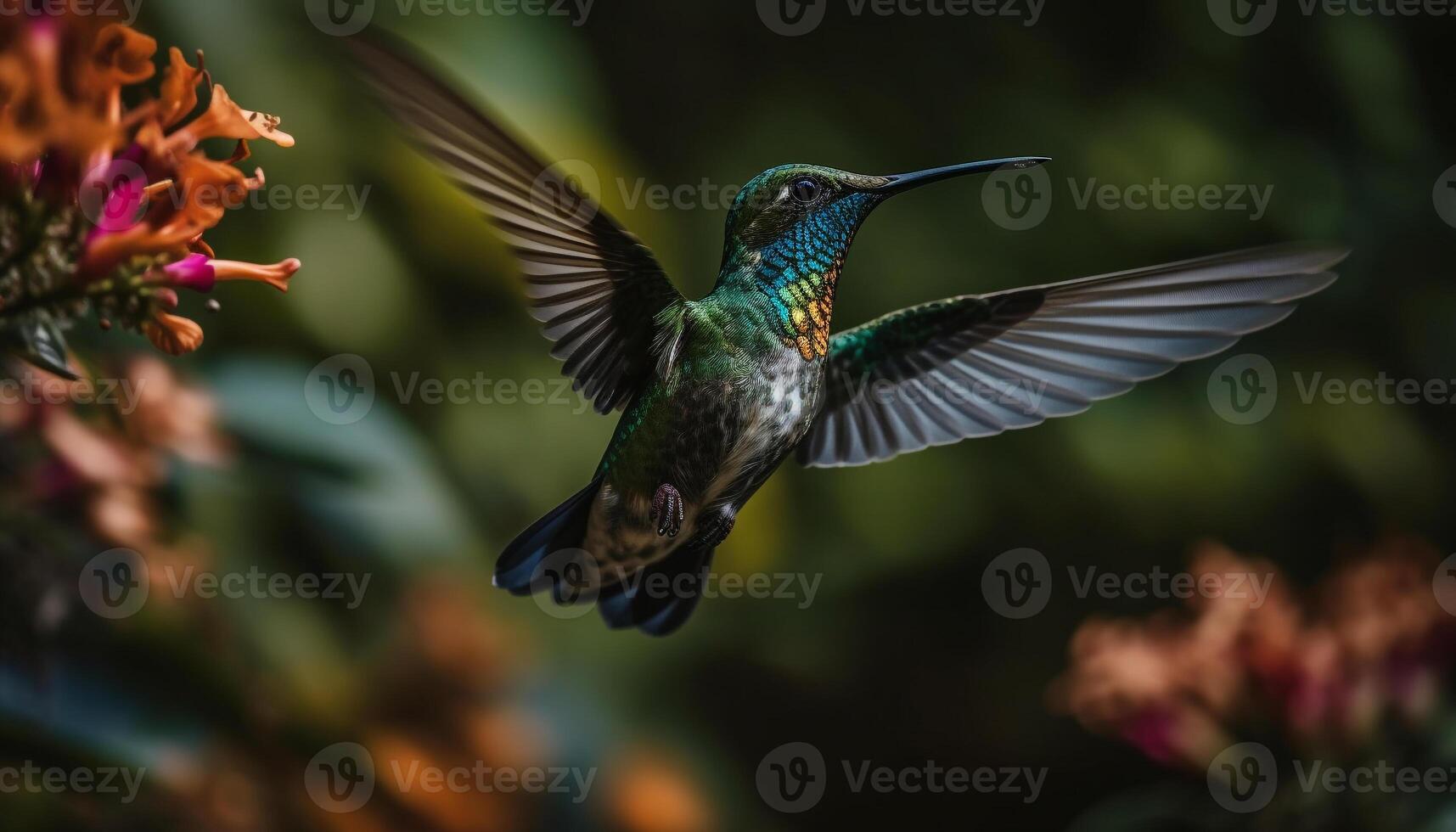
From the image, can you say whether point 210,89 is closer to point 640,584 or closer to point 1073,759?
point 640,584

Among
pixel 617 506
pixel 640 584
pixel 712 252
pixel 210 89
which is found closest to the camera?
pixel 210 89

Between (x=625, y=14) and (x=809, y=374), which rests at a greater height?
(x=625, y=14)

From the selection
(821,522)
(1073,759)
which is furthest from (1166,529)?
(821,522)

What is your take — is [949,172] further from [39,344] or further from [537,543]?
[39,344]

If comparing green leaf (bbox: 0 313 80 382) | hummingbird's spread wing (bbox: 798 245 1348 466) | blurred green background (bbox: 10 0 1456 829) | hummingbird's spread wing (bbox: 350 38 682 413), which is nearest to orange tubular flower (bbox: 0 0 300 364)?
green leaf (bbox: 0 313 80 382)

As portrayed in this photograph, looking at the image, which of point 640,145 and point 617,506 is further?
point 640,145
